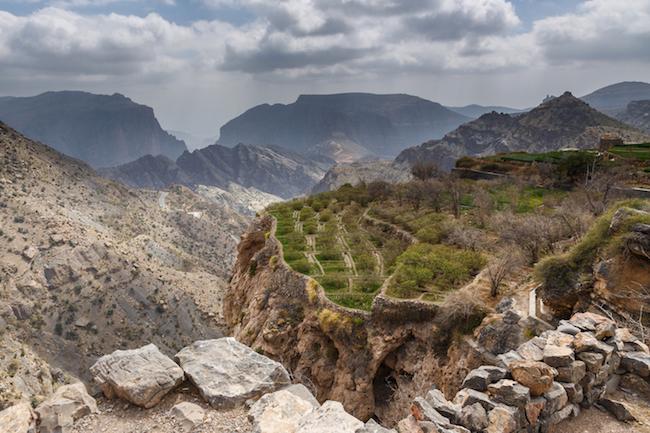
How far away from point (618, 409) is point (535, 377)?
84.6 inches

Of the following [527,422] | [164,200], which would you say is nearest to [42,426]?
[527,422]

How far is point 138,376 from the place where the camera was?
25.4 feet

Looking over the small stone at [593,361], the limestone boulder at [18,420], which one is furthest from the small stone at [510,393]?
the limestone boulder at [18,420]

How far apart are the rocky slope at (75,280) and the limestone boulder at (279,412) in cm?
4255

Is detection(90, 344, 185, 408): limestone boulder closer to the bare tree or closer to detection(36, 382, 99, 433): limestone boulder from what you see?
detection(36, 382, 99, 433): limestone boulder

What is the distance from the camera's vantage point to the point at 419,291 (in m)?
22.3

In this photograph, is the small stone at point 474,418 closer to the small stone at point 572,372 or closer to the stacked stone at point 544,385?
the stacked stone at point 544,385

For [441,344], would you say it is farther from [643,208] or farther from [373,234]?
[373,234]

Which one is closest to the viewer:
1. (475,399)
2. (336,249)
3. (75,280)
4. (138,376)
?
(475,399)

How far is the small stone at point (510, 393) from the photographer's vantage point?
714 cm

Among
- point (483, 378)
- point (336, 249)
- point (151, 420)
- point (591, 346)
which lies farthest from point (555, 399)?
point (336, 249)

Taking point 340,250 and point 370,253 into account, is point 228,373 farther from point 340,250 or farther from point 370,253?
point 340,250

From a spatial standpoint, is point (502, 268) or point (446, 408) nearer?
point (446, 408)

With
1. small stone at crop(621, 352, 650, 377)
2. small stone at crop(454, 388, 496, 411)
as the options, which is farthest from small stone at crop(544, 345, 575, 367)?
small stone at crop(621, 352, 650, 377)
